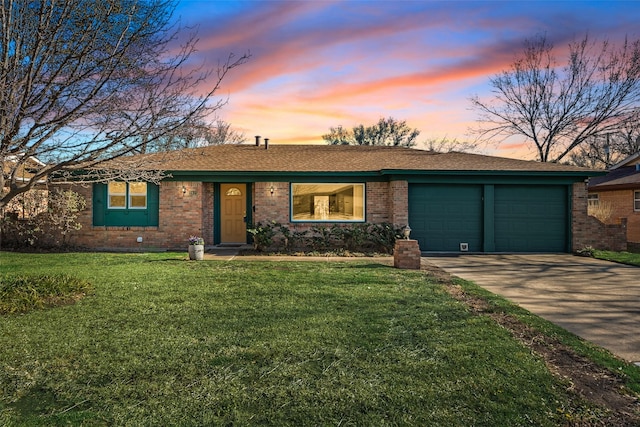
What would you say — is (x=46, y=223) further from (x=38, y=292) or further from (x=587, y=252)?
(x=587, y=252)

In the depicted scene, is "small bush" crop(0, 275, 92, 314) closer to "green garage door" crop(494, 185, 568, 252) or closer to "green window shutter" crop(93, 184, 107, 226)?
"green window shutter" crop(93, 184, 107, 226)

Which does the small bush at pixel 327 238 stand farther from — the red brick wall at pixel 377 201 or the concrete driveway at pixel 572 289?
the concrete driveway at pixel 572 289

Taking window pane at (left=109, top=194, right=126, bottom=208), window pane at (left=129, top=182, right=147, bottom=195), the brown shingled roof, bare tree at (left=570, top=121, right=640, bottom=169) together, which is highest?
bare tree at (left=570, top=121, right=640, bottom=169)

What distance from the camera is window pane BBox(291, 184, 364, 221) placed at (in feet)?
A: 43.7

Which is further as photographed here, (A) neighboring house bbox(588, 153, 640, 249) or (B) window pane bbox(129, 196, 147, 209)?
(A) neighboring house bbox(588, 153, 640, 249)

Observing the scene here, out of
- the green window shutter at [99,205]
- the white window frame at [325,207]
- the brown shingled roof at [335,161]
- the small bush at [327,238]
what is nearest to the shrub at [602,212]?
the brown shingled roof at [335,161]

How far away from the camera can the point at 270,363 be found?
3.68 m

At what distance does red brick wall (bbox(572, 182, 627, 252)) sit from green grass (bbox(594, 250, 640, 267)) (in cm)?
34

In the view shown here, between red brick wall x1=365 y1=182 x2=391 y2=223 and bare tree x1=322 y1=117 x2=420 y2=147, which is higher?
bare tree x1=322 y1=117 x2=420 y2=147

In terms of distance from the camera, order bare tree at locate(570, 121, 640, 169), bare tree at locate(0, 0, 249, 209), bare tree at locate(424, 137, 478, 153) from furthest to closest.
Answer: bare tree at locate(424, 137, 478, 153), bare tree at locate(570, 121, 640, 169), bare tree at locate(0, 0, 249, 209)

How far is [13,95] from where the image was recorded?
4.47 m

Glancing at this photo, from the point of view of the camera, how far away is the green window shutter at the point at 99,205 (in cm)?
1306

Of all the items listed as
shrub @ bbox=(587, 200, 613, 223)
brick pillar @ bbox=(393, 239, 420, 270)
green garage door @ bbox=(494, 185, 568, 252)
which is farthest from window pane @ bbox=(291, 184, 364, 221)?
shrub @ bbox=(587, 200, 613, 223)

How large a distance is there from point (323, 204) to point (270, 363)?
9827 mm
